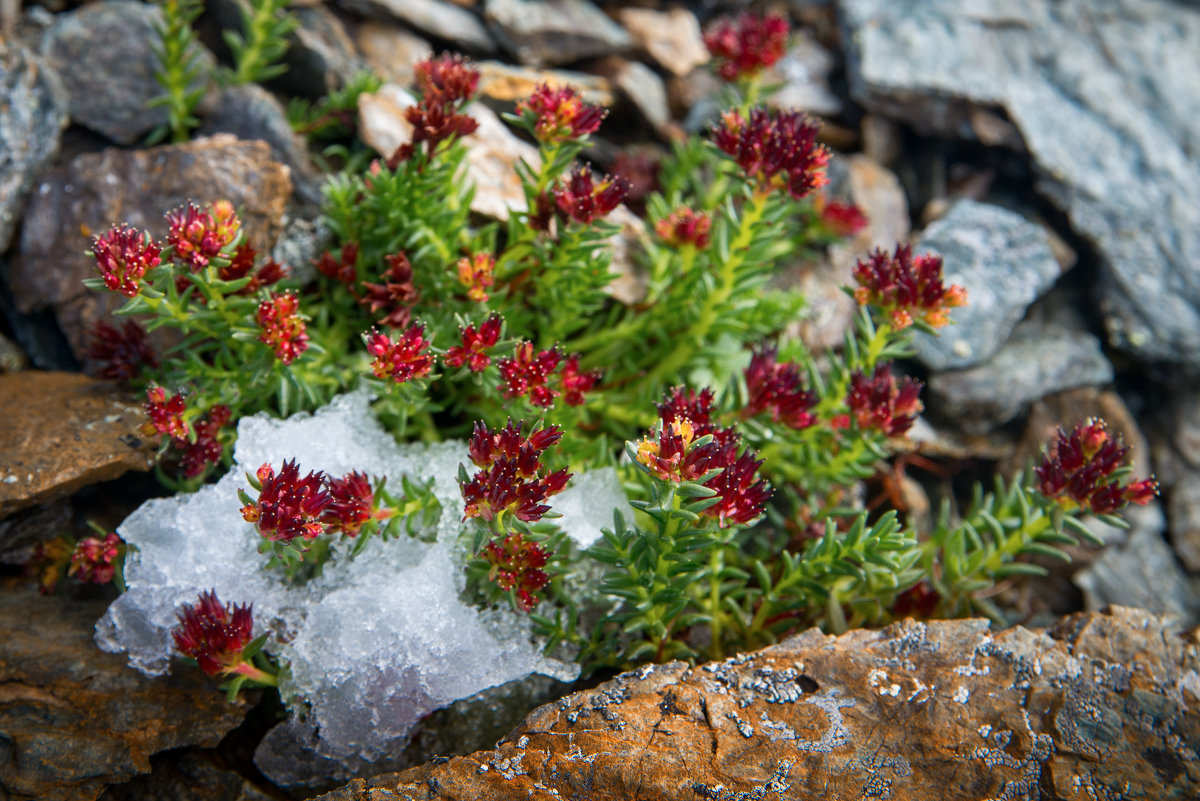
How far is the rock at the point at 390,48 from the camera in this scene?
211 inches

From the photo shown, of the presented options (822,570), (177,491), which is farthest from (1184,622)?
(177,491)

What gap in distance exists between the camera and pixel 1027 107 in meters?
5.52

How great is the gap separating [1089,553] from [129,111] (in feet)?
20.2

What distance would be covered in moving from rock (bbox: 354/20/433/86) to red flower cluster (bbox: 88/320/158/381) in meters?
2.40

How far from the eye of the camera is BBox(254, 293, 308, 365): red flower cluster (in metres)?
3.37

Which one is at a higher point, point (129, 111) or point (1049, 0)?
point (1049, 0)

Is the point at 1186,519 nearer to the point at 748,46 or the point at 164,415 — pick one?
the point at 748,46

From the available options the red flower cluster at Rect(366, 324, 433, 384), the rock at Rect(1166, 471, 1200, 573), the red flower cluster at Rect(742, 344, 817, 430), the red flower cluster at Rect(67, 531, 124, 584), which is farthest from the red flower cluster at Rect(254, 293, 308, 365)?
the rock at Rect(1166, 471, 1200, 573)

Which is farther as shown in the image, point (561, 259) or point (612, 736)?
point (561, 259)

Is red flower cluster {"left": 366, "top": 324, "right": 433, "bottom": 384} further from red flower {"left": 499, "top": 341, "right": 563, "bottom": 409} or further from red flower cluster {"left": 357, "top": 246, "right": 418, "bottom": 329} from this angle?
red flower cluster {"left": 357, "top": 246, "right": 418, "bottom": 329}

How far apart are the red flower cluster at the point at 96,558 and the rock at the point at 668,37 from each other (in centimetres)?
455

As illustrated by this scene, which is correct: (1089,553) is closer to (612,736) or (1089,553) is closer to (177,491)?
(612,736)

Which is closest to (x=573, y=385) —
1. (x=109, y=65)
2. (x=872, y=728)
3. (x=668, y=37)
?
(x=872, y=728)

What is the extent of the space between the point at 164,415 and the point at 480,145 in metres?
2.23
